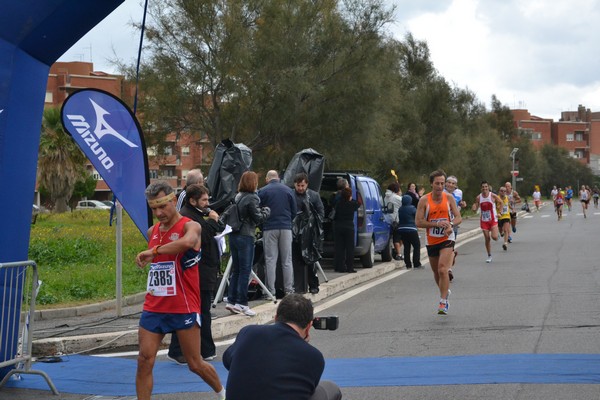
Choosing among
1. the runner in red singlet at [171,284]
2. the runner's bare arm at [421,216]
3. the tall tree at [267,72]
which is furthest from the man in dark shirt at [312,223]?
the tall tree at [267,72]

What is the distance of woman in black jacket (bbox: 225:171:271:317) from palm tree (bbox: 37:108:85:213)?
121 ft

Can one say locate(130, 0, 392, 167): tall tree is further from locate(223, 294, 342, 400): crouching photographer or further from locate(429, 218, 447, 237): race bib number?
locate(223, 294, 342, 400): crouching photographer

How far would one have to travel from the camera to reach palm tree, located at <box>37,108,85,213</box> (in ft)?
159

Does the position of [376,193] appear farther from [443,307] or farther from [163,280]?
[163,280]

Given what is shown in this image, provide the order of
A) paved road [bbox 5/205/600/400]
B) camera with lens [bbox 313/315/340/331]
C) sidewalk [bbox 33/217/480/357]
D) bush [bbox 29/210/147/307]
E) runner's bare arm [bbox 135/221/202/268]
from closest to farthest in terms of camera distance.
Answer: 1. camera with lens [bbox 313/315/340/331]
2. runner's bare arm [bbox 135/221/202/268]
3. paved road [bbox 5/205/600/400]
4. sidewalk [bbox 33/217/480/357]
5. bush [bbox 29/210/147/307]

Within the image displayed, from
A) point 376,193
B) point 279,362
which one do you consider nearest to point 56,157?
point 376,193

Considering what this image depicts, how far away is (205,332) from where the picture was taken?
32.2 ft

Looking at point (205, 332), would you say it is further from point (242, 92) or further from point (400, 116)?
point (400, 116)

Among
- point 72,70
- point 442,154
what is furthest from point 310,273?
point 72,70

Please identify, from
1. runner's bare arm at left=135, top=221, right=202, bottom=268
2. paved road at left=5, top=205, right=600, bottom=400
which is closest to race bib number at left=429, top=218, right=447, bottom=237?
paved road at left=5, top=205, right=600, bottom=400

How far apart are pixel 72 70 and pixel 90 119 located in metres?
101

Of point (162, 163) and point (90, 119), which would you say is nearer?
point (90, 119)

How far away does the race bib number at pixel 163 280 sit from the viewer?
733 cm

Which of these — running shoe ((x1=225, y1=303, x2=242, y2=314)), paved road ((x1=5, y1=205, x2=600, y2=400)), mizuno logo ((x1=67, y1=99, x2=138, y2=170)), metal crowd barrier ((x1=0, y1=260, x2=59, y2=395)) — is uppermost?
mizuno logo ((x1=67, y1=99, x2=138, y2=170))
